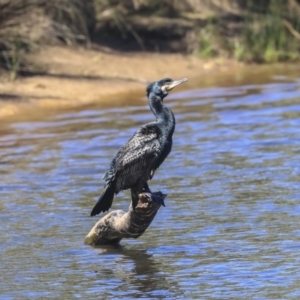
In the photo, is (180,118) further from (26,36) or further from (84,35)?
(84,35)

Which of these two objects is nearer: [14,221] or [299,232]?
[299,232]

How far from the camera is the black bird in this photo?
6707 mm

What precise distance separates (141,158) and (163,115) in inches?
15.4

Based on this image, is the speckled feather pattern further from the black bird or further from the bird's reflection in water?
the bird's reflection in water

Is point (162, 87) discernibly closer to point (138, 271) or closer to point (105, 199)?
point (105, 199)

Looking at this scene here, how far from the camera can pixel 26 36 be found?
50.6 ft

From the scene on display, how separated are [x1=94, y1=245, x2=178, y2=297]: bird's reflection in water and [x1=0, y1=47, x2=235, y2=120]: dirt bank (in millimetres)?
6117

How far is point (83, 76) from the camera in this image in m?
15.4

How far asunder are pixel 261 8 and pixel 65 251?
12.5 metres

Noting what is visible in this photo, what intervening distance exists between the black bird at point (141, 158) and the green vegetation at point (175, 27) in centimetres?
860

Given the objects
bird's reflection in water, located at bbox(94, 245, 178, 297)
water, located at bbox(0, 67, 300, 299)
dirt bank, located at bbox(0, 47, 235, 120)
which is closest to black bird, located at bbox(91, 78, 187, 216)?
bird's reflection in water, located at bbox(94, 245, 178, 297)

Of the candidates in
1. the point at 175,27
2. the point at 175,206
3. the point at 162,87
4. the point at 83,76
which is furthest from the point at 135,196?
the point at 175,27

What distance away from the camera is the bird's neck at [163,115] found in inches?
267

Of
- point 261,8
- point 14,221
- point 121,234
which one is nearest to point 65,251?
point 121,234
